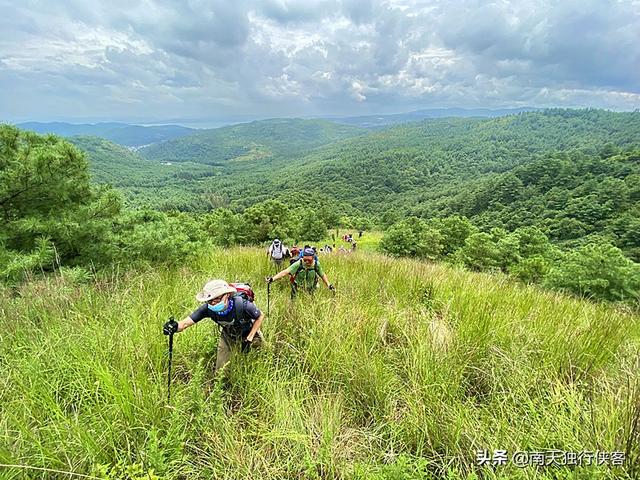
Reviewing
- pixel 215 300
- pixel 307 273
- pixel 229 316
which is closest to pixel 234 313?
pixel 229 316

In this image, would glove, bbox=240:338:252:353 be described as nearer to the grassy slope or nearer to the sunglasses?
the grassy slope

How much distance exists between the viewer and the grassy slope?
1922mm

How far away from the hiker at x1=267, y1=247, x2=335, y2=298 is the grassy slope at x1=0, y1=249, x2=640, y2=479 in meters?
0.69

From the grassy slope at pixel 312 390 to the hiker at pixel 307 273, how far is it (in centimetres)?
69

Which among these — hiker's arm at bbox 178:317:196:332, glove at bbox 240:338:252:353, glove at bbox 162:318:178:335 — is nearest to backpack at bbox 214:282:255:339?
glove at bbox 240:338:252:353

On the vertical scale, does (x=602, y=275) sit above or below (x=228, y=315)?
below

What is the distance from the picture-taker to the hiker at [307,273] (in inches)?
176

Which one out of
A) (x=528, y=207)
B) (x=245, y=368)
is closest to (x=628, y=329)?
(x=245, y=368)

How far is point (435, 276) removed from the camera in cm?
572

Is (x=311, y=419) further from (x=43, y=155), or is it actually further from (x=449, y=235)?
(x=449, y=235)

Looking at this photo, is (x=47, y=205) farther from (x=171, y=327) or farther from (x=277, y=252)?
(x=171, y=327)

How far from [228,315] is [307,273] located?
1.87 m

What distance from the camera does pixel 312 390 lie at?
271 cm

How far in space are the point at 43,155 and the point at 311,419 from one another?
491 centimetres
